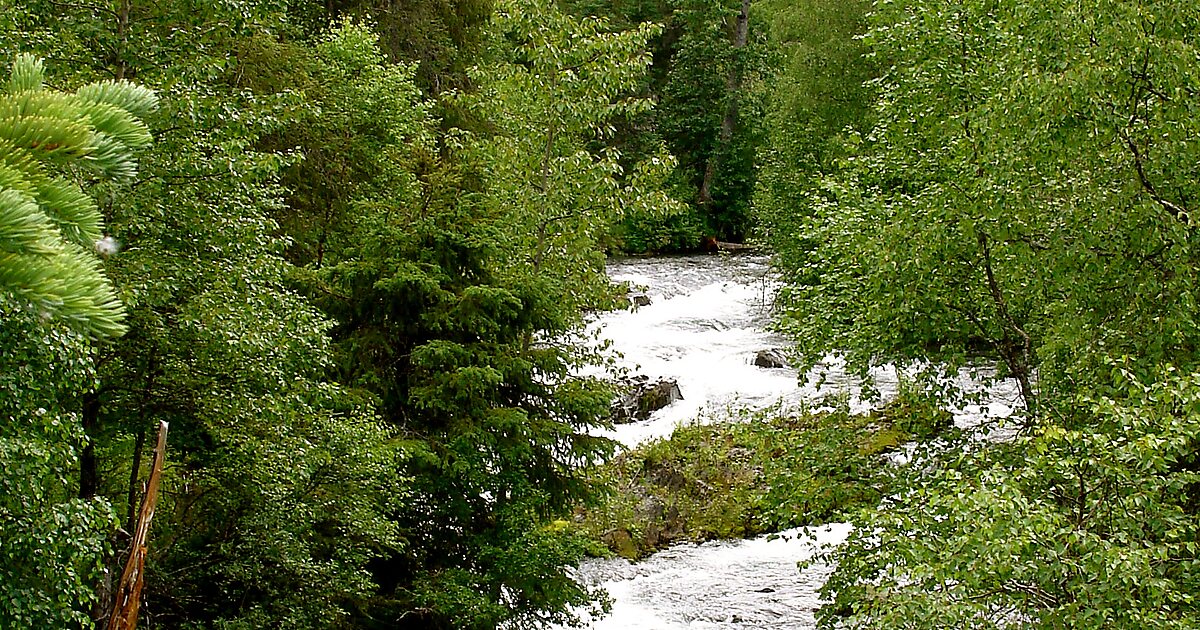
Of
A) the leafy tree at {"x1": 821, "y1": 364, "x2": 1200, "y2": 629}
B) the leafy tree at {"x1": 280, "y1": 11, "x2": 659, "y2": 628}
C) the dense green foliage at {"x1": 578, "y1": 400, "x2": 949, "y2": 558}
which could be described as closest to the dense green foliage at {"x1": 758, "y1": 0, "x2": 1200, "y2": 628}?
the leafy tree at {"x1": 821, "y1": 364, "x2": 1200, "y2": 629}

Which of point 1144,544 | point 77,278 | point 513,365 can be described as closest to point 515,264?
point 513,365

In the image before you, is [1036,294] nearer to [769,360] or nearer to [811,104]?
[769,360]

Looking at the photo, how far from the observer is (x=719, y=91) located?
40.5 m

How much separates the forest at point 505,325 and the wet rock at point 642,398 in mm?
7365

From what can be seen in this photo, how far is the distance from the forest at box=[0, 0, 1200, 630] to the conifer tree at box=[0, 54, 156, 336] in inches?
0.4

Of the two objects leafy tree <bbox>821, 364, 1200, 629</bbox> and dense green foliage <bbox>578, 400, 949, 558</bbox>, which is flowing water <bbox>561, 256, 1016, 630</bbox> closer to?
dense green foliage <bbox>578, 400, 949, 558</bbox>

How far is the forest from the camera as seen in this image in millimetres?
5648

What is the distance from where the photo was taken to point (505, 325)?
38.6 ft

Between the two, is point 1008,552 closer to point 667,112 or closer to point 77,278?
point 77,278

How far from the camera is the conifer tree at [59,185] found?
2357mm

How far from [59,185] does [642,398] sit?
60.1ft

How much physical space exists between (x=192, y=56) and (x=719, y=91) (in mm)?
33579

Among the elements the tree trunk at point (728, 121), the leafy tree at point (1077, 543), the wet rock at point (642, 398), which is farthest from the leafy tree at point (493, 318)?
the tree trunk at point (728, 121)

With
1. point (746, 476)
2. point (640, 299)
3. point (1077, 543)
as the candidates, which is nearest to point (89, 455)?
point (1077, 543)
